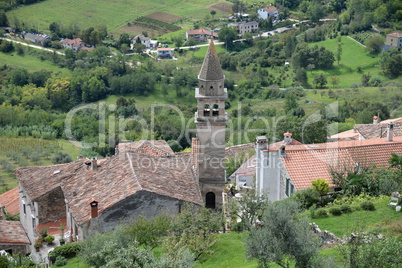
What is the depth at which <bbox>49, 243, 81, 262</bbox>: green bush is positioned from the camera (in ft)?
103

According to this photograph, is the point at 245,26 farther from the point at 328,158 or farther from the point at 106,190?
the point at 106,190

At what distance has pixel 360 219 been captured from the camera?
28.2 m

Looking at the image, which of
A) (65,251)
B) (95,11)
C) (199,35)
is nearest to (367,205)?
(65,251)

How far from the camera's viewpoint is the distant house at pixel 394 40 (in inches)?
4427

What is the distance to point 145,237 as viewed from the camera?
28.9 m

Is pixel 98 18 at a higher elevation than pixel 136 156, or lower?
higher

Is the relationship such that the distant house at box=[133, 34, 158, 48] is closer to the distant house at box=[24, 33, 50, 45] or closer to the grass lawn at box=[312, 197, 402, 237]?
the distant house at box=[24, 33, 50, 45]

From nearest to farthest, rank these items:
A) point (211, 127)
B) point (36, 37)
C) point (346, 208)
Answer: point (346, 208), point (211, 127), point (36, 37)

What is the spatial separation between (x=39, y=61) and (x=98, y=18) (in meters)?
26.8

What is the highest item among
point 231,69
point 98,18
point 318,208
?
point 98,18

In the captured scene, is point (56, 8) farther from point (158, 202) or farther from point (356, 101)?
point (158, 202)

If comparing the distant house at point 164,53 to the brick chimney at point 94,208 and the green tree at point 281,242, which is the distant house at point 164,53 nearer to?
the brick chimney at point 94,208

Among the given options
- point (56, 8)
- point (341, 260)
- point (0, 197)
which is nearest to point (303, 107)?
point (0, 197)

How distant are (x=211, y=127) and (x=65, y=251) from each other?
12857mm
